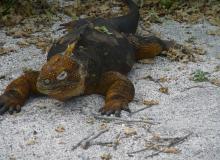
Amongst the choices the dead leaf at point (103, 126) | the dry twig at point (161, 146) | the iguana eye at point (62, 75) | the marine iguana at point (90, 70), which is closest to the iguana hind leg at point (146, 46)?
the marine iguana at point (90, 70)

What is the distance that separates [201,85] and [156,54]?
1.05 meters

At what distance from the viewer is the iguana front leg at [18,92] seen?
555 cm

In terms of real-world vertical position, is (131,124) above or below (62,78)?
below

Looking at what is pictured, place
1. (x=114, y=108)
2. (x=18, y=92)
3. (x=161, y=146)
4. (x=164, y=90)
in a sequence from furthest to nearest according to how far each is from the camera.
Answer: (x=164, y=90) < (x=18, y=92) < (x=114, y=108) < (x=161, y=146)

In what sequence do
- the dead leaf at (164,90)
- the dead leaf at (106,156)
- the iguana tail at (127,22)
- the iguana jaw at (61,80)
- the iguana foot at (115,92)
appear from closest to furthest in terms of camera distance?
1. the dead leaf at (106,156)
2. the iguana jaw at (61,80)
3. the iguana foot at (115,92)
4. the dead leaf at (164,90)
5. the iguana tail at (127,22)

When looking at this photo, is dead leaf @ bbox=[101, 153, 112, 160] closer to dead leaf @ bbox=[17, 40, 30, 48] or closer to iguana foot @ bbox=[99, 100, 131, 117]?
iguana foot @ bbox=[99, 100, 131, 117]

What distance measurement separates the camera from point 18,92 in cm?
570

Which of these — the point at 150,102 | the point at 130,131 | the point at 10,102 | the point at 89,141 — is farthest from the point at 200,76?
the point at 10,102

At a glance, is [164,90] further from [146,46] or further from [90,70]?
[146,46]

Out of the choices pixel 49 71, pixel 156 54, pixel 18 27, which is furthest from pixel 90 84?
pixel 18 27

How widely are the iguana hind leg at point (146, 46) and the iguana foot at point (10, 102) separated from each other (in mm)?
1772

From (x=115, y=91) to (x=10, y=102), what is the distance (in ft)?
3.37

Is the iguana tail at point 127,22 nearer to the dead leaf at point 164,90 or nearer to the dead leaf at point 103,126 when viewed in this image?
the dead leaf at point 164,90

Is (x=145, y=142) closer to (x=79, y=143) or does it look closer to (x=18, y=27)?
(x=79, y=143)
